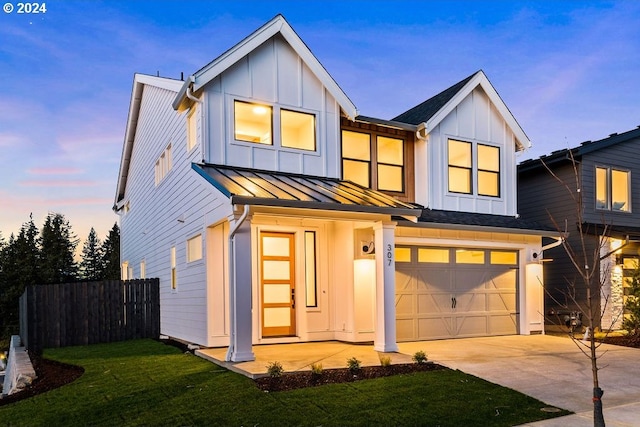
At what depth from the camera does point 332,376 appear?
760cm

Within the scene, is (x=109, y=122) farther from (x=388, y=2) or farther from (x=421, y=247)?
(x=421, y=247)

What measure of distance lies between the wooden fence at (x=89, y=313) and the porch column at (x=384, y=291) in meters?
7.38

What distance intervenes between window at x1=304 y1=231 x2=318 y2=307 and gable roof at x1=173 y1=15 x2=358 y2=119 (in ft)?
10.1

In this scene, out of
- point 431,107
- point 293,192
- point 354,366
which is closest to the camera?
point 354,366

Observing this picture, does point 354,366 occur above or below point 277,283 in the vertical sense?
below

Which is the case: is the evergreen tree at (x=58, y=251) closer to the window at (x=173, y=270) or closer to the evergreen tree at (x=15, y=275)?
the evergreen tree at (x=15, y=275)

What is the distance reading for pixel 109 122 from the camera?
75.5ft

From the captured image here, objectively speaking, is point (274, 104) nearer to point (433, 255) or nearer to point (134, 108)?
point (433, 255)

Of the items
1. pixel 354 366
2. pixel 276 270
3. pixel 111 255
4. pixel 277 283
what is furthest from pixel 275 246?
pixel 111 255

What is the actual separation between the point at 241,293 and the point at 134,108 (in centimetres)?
1188

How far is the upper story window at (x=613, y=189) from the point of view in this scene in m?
15.5

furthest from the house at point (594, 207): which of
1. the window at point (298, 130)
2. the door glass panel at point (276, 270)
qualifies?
the door glass panel at point (276, 270)

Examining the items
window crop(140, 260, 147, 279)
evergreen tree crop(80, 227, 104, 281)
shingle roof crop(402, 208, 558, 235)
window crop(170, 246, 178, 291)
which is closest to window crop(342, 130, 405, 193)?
shingle roof crop(402, 208, 558, 235)

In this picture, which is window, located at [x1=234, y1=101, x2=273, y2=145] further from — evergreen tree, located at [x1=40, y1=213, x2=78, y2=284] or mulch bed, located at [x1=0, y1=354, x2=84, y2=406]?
evergreen tree, located at [x1=40, y1=213, x2=78, y2=284]
